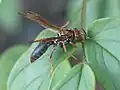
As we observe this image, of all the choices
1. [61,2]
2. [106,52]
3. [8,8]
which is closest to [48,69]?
[106,52]

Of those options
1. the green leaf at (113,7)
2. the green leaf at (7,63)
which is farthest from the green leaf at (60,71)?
the green leaf at (113,7)

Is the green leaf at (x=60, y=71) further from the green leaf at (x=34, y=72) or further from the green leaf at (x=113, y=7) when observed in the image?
the green leaf at (x=113, y=7)

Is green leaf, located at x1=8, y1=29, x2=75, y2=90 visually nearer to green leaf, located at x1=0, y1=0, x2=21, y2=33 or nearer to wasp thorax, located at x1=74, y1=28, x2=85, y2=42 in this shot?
wasp thorax, located at x1=74, y1=28, x2=85, y2=42

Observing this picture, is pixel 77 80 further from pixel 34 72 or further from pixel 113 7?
pixel 113 7

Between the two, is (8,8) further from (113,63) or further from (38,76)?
(113,63)

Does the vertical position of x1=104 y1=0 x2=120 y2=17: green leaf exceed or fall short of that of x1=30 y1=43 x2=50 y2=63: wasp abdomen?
it exceeds it

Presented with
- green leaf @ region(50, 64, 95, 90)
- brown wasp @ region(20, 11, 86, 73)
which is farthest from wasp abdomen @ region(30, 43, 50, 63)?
green leaf @ region(50, 64, 95, 90)
